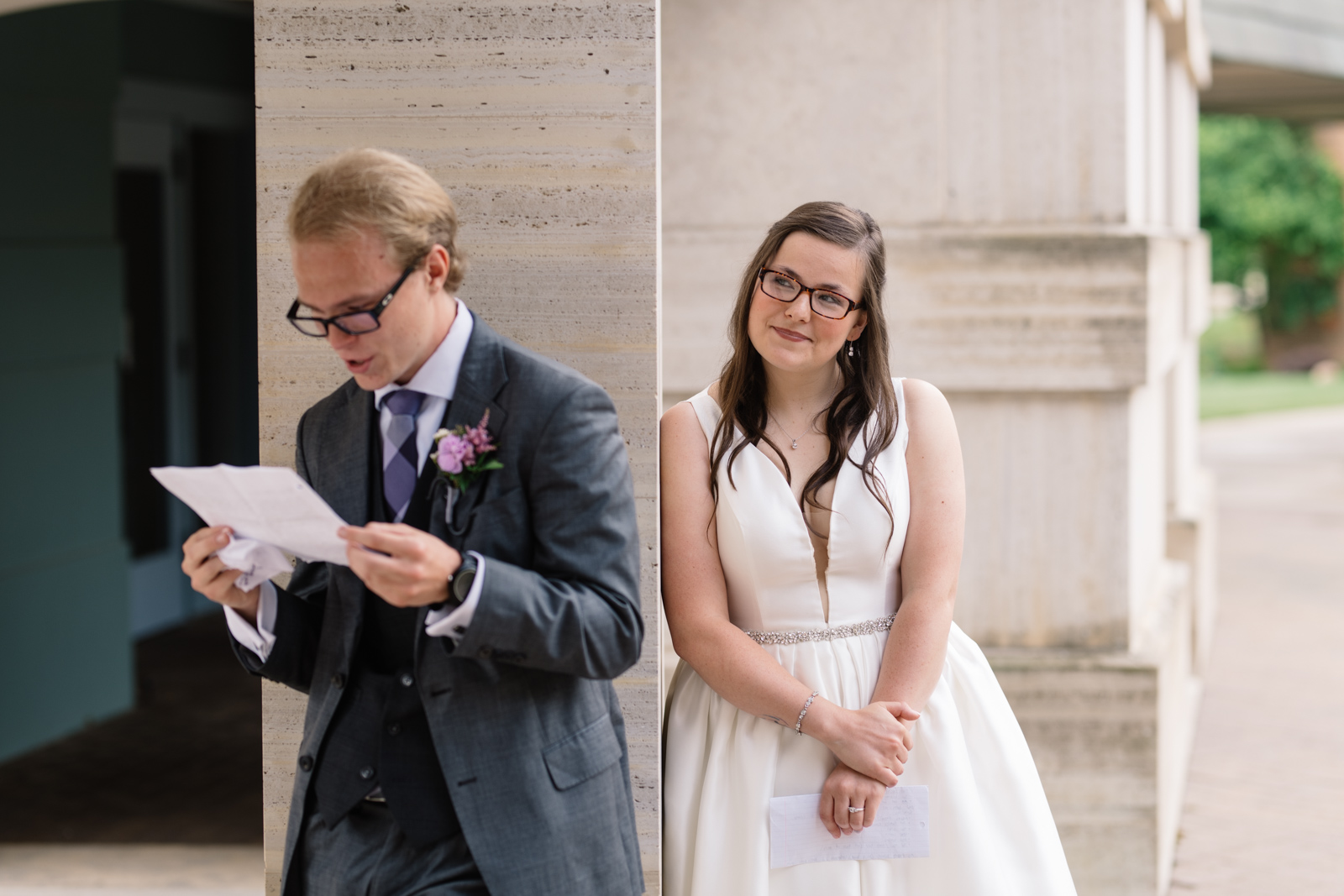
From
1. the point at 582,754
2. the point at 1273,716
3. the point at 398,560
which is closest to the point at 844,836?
the point at 582,754

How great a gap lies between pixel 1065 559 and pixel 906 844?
2319 mm

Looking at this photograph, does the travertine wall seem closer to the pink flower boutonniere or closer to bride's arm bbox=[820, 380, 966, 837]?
bride's arm bbox=[820, 380, 966, 837]

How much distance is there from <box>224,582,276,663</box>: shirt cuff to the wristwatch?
429mm

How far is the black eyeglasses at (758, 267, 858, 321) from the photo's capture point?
2.82 meters

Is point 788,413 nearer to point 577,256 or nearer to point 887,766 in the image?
point 577,256

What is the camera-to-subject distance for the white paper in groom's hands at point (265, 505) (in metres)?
1.97

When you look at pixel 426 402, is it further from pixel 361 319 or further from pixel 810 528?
pixel 810 528

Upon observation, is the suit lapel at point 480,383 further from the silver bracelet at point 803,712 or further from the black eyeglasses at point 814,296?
the silver bracelet at point 803,712

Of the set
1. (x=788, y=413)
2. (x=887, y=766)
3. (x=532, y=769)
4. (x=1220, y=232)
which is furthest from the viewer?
(x=1220, y=232)

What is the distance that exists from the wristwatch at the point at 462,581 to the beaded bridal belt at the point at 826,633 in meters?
1.03

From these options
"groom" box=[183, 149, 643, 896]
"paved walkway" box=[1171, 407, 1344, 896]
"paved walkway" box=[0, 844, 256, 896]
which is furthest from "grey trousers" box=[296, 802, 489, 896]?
"paved walkway" box=[1171, 407, 1344, 896]

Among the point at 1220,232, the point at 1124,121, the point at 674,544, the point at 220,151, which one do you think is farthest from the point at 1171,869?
the point at 1220,232

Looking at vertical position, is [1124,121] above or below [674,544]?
above

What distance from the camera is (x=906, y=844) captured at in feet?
9.36
